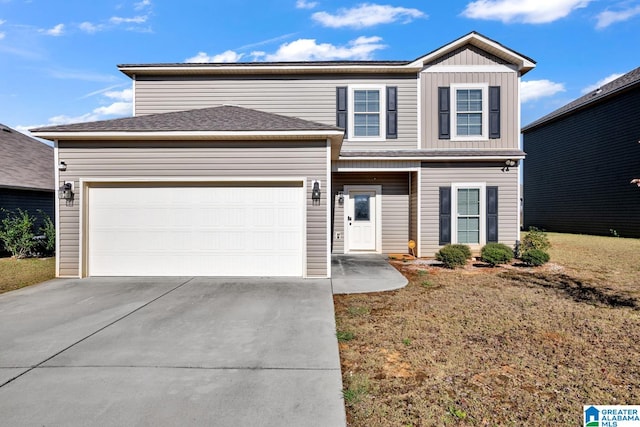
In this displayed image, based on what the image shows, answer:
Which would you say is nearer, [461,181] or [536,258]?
[536,258]

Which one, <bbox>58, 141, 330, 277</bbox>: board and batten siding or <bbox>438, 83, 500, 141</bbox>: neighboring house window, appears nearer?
<bbox>58, 141, 330, 277</bbox>: board and batten siding

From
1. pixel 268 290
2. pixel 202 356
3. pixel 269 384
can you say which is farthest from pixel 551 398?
pixel 268 290

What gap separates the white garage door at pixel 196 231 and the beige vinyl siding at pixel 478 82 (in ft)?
16.8

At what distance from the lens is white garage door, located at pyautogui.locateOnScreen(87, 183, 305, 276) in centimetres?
709

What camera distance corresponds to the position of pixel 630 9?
507 inches

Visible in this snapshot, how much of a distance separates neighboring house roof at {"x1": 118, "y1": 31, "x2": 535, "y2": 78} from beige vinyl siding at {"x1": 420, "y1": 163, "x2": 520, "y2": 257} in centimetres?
301

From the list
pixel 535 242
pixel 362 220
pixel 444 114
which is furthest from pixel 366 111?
pixel 535 242

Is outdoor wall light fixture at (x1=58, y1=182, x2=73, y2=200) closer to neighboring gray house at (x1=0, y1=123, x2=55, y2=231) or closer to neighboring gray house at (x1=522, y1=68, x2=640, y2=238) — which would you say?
neighboring gray house at (x1=0, y1=123, x2=55, y2=231)

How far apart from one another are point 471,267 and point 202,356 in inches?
279

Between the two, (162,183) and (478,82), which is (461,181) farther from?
(162,183)

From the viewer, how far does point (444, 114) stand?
983 cm

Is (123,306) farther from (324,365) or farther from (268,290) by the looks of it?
(324,365)

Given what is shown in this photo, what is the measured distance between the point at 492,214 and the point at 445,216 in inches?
54.5

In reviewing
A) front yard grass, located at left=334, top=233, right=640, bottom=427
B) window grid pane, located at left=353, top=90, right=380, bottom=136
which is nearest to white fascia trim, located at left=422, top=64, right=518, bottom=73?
window grid pane, located at left=353, top=90, right=380, bottom=136
